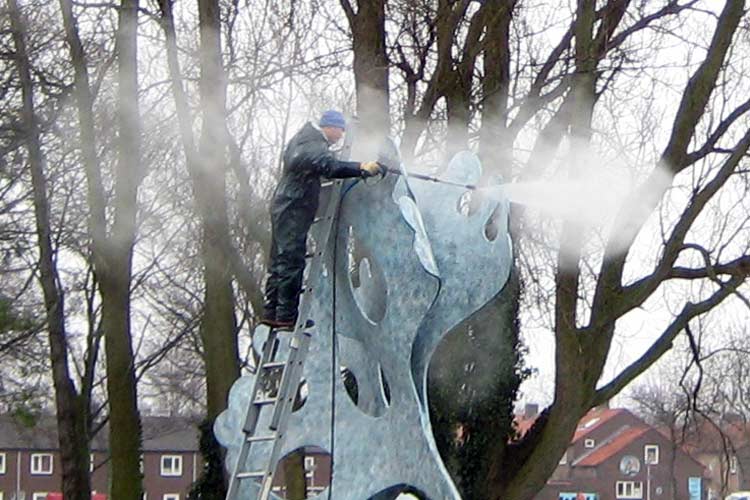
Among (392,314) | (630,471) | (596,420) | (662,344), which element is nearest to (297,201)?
(392,314)

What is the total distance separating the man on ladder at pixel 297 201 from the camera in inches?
372

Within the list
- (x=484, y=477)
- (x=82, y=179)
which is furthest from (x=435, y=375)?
(x=82, y=179)

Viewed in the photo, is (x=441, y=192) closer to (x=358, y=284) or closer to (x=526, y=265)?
(x=358, y=284)

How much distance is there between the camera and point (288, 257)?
9664 mm

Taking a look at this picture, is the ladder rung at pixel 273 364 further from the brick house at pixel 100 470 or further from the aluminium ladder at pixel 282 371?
the brick house at pixel 100 470

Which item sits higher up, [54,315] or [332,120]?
[54,315]

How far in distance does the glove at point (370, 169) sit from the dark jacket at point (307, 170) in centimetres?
4

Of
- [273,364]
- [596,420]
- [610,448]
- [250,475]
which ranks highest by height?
[596,420]

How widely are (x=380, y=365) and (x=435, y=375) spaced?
23.2 feet

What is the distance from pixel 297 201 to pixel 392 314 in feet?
3.09

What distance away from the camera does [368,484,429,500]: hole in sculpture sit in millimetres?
9773

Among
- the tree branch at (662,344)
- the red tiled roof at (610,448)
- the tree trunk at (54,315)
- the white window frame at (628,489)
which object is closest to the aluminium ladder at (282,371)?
the tree branch at (662,344)

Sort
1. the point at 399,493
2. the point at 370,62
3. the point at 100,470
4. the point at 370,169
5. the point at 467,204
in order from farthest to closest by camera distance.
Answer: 1. the point at 100,470
2. the point at 370,62
3. the point at 467,204
4. the point at 399,493
5. the point at 370,169

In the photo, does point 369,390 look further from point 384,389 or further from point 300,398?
point 300,398
